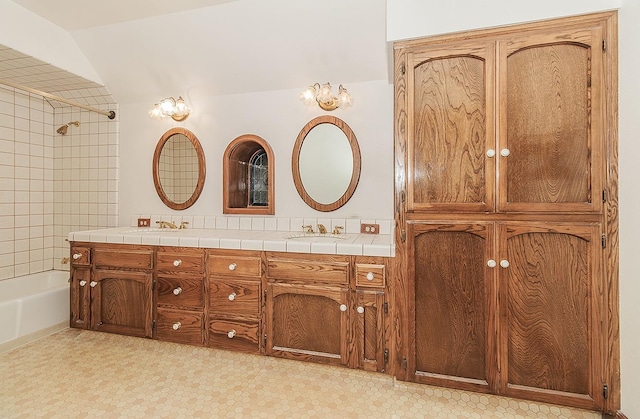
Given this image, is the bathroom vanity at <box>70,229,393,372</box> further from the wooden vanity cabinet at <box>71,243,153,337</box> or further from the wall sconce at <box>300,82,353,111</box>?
the wall sconce at <box>300,82,353,111</box>

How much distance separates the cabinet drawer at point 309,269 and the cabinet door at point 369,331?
154 millimetres

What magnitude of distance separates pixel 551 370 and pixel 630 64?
56.2 inches

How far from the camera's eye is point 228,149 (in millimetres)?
2734

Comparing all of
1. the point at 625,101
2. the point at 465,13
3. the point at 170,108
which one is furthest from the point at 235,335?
the point at 625,101

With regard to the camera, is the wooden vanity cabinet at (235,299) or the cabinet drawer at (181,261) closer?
the wooden vanity cabinet at (235,299)

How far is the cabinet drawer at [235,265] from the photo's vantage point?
2096 millimetres

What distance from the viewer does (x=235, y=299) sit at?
6.98 ft

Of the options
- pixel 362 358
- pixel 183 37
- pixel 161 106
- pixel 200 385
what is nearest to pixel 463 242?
pixel 362 358

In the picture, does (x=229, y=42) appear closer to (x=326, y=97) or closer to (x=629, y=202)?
(x=326, y=97)

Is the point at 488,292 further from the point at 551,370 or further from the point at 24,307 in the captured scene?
the point at 24,307

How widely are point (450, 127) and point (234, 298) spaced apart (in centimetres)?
162

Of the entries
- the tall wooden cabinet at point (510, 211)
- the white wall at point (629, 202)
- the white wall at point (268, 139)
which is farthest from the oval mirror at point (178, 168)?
the white wall at point (629, 202)

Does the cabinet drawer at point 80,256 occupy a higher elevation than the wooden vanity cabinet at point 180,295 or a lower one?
higher

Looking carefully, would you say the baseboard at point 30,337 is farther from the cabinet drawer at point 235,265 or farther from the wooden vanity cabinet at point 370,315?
the wooden vanity cabinet at point 370,315
